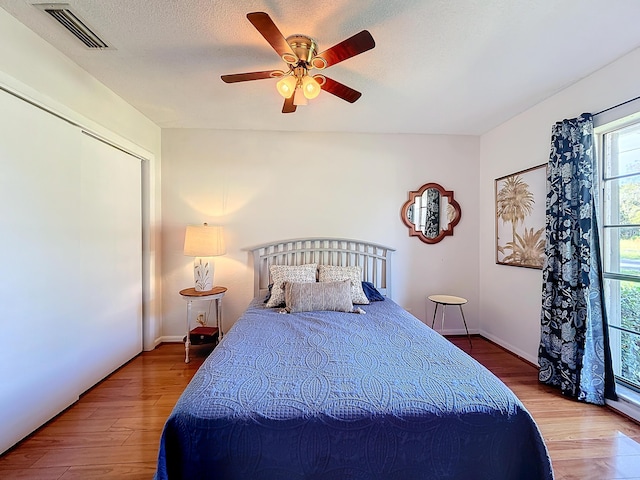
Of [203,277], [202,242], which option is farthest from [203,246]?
[203,277]

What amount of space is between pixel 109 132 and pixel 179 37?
4.01 feet

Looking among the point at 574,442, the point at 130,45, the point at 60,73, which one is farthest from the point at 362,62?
the point at 574,442

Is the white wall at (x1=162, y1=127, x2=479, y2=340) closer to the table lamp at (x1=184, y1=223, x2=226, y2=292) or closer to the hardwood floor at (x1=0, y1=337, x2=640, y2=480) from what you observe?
the table lamp at (x1=184, y1=223, x2=226, y2=292)

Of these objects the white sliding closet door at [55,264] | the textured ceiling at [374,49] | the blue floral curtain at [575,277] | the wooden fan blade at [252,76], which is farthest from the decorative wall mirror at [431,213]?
the white sliding closet door at [55,264]

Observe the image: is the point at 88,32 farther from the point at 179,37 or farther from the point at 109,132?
the point at 109,132

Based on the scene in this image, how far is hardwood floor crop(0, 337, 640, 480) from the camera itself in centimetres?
161

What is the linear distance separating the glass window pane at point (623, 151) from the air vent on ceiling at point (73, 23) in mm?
3747

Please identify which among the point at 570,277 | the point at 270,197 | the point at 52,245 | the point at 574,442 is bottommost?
the point at 574,442

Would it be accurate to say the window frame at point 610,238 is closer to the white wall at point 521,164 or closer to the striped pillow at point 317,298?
the white wall at point 521,164

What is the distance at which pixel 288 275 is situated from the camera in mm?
3027

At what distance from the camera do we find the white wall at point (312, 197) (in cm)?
338

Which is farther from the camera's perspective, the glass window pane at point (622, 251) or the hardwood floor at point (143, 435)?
the glass window pane at point (622, 251)

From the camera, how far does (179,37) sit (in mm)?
1829

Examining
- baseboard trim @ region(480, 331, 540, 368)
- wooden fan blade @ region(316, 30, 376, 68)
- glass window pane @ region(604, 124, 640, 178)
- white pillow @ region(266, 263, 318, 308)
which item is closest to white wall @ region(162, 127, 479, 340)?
baseboard trim @ region(480, 331, 540, 368)
